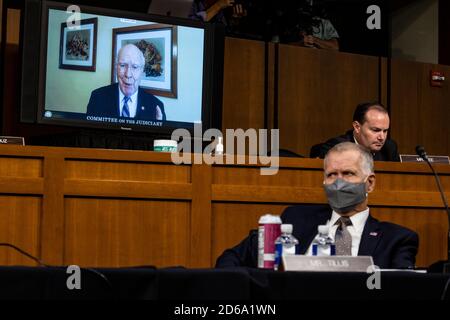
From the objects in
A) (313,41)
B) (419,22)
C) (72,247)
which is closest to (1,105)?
(72,247)

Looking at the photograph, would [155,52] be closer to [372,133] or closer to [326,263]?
[372,133]

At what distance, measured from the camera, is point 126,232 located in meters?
4.25

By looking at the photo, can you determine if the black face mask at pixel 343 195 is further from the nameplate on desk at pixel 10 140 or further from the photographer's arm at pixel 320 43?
the photographer's arm at pixel 320 43

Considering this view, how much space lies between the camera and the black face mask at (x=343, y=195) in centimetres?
385

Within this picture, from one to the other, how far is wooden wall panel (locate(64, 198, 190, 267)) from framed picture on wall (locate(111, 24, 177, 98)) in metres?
1.15

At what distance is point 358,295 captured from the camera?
2.59 meters

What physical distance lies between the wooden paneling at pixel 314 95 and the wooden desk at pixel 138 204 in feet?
6.76

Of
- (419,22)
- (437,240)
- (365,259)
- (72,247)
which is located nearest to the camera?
(365,259)

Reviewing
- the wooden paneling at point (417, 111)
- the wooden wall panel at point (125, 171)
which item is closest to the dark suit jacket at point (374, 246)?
the wooden wall panel at point (125, 171)

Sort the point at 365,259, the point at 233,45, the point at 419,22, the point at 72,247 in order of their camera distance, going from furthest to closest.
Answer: the point at 419,22 < the point at 233,45 < the point at 72,247 < the point at 365,259

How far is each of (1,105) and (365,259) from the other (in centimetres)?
326

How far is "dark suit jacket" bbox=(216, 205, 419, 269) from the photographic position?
3.71 m

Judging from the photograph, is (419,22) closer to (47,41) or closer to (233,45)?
(233,45)

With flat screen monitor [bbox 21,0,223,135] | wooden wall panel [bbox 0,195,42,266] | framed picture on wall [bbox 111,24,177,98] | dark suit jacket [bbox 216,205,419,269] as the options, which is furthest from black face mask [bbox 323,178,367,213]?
framed picture on wall [bbox 111,24,177,98]
